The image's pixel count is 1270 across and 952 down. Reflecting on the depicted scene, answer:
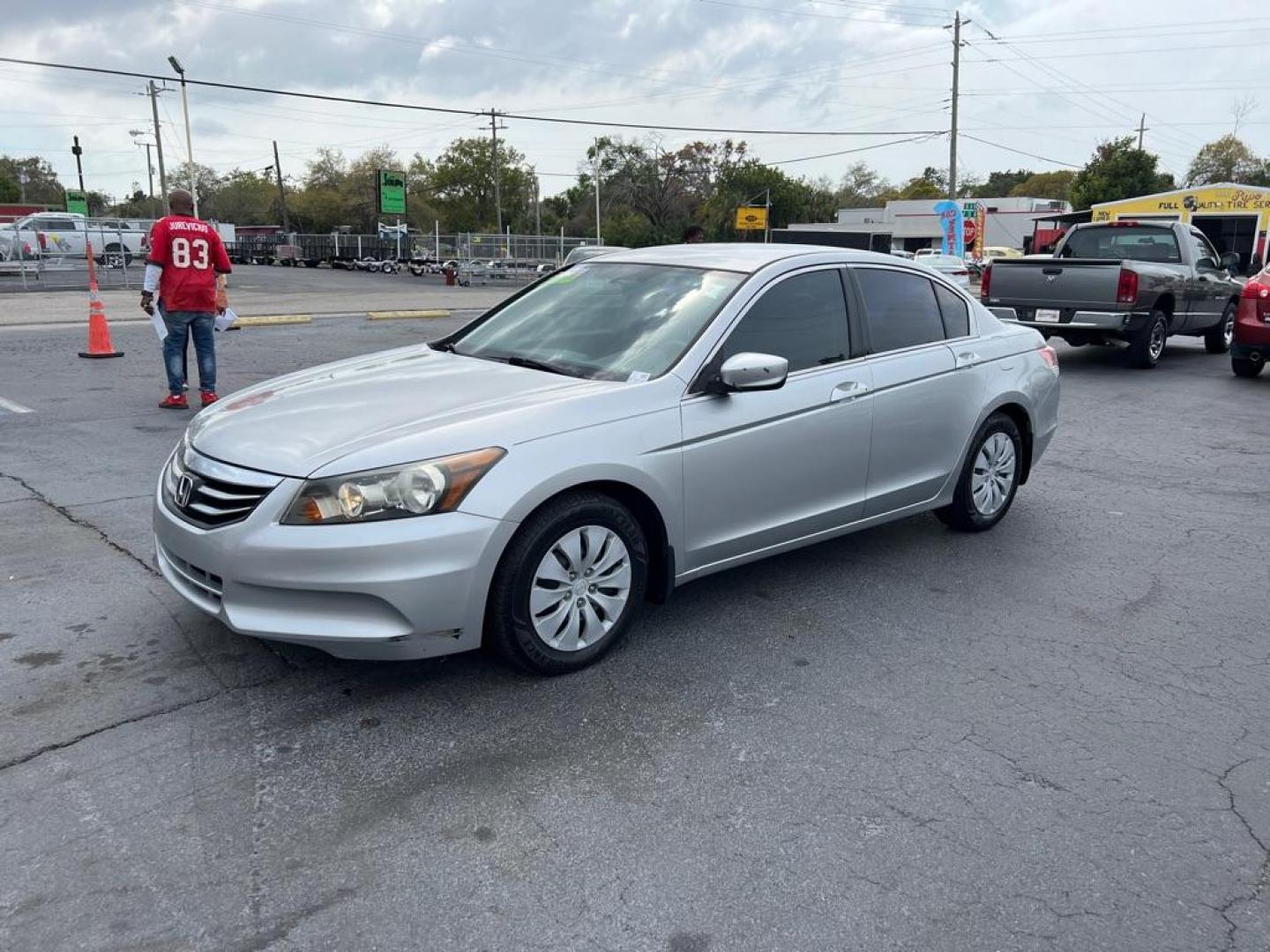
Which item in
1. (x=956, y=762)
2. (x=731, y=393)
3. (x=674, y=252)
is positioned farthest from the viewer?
(x=674, y=252)

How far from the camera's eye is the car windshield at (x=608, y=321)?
14.0 ft

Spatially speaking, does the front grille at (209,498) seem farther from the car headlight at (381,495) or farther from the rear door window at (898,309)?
the rear door window at (898,309)

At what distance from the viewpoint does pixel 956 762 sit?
131 inches

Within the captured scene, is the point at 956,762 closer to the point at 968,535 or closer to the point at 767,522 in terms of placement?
the point at 767,522

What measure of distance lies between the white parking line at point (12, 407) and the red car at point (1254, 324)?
1281 cm

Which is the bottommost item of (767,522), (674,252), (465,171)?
(767,522)

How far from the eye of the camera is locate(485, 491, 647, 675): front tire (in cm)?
357

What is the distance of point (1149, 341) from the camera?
42.6 feet

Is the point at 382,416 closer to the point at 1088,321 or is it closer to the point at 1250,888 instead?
the point at 1250,888

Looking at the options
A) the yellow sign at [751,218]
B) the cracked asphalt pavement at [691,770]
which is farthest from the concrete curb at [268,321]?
the yellow sign at [751,218]

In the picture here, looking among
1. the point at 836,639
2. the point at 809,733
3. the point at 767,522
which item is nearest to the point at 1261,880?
the point at 809,733

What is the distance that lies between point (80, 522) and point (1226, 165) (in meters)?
91.8

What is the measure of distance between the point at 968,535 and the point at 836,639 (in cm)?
187

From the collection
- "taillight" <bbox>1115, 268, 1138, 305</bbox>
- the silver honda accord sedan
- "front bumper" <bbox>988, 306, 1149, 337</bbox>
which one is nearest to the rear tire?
"front bumper" <bbox>988, 306, 1149, 337</bbox>
